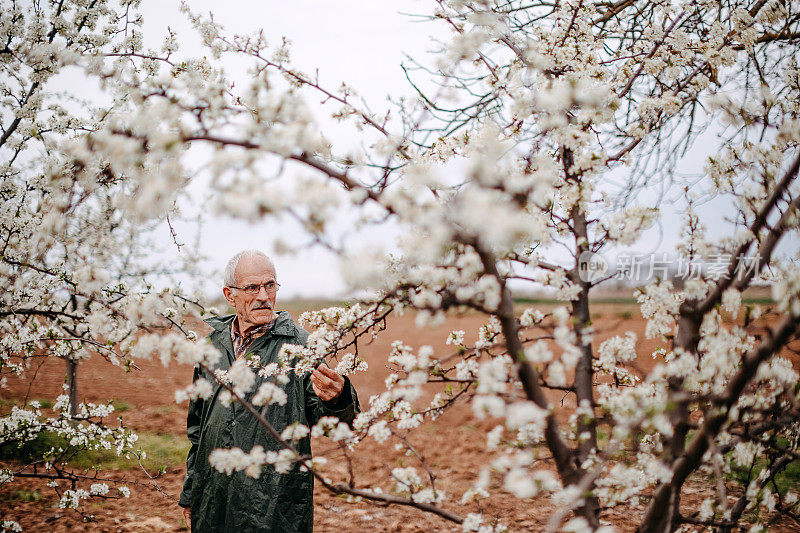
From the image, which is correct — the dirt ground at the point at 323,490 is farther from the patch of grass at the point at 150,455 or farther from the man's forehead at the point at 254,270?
the man's forehead at the point at 254,270

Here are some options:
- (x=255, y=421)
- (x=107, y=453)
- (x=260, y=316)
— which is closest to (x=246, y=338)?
(x=260, y=316)

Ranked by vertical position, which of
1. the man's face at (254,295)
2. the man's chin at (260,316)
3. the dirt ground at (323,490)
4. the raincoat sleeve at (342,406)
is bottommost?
the dirt ground at (323,490)

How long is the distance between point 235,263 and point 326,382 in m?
1.03

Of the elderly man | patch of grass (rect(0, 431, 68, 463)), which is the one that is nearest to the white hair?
the elderly man

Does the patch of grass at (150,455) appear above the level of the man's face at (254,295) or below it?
below

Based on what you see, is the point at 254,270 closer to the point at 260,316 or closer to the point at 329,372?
the point at 260,316

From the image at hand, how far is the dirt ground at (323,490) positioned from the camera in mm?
4543

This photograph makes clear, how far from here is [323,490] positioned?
218 inches

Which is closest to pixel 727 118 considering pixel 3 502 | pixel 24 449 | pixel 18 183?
pixel 18 183

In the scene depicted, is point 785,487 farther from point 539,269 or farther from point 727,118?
point 539,269

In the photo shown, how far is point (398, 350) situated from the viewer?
2176 mm

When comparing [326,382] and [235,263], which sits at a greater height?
[235,263]

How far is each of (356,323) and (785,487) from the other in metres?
5.35

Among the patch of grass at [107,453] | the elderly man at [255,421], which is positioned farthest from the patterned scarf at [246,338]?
the patch of grass at [107,453]
